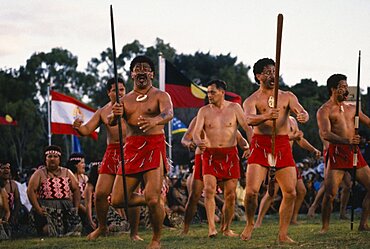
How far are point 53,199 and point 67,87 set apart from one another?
6062 centimetres

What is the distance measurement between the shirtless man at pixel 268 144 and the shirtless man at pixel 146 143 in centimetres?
109

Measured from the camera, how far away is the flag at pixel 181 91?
2344 cm

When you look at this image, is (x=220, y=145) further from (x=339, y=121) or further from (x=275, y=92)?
(x=275, y=92)

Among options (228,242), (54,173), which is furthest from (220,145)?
(54,173)

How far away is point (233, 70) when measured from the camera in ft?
213

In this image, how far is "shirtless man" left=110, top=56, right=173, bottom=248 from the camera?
9078 millimetres

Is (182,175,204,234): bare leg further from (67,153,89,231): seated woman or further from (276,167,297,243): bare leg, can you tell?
(67,153,89,231): seated woman

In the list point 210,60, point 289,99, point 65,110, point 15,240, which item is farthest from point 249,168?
point 210,60

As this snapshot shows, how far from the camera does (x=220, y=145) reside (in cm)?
1177

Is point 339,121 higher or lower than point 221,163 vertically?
higher

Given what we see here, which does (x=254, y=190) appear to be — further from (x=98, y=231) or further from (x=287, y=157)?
(x=98, y=231)

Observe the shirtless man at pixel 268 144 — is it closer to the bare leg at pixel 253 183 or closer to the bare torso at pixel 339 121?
the bare leg at pixel 253 183

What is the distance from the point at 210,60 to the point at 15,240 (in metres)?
59.1

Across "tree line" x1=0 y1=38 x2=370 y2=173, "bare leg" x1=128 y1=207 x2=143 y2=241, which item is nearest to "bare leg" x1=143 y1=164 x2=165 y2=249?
"bare leg" x1=128 y1=207 x2=143 y2=241
